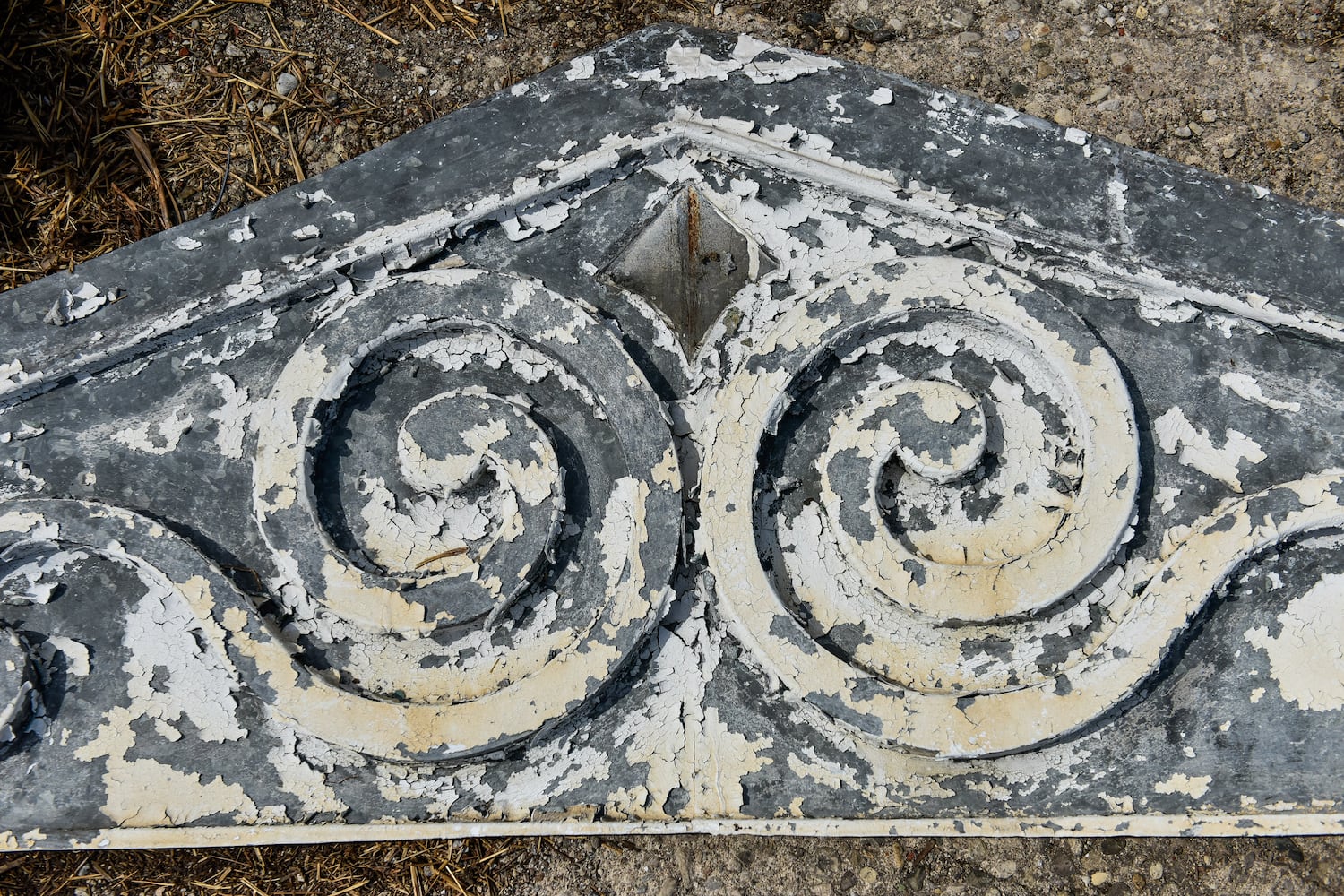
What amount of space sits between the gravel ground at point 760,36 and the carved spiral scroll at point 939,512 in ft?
3.23

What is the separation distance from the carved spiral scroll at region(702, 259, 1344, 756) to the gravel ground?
984 millimetres

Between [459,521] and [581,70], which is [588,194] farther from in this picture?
[459,521]

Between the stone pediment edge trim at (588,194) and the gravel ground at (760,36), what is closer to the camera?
the stone pediment edge trim at (588,194)

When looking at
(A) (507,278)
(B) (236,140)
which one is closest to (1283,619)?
(A) (507,278)

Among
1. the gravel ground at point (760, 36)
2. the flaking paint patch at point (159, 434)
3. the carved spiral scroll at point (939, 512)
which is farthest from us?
the gravel ground at point (760, 36)

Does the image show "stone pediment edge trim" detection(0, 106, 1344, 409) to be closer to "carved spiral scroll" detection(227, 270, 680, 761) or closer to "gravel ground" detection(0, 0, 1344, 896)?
"carved spiral scroll" detection(227, 270, 680, 761)

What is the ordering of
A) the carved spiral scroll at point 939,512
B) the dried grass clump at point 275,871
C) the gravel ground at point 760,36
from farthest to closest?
the gravel ground at point 760,36
the dried grass clump at point 275,871
the carved spiral scroll at point 939,512

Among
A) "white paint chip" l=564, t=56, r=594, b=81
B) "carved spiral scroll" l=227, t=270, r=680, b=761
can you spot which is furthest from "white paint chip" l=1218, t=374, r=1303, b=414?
"white paint chip" l=564, t=56, r=594, b=81

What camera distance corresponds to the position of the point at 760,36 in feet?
7.61

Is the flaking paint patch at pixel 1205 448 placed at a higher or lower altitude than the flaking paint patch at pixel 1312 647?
higher

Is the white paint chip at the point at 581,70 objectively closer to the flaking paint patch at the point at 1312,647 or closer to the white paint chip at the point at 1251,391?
the white paint chip at the point at 1251,391

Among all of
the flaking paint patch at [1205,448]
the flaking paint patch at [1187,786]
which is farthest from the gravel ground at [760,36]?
the flaking paint patch at [1187,786]

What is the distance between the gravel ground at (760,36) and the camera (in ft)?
7.37

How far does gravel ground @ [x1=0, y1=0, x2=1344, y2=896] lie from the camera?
2246 mm
